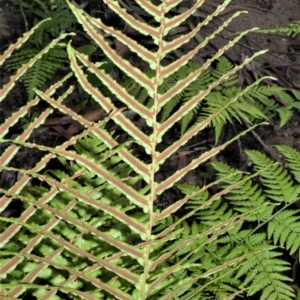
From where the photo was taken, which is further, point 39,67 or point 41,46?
point 41,46

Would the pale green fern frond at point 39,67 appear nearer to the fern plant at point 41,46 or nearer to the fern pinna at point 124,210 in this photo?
the fern plant at point 41,46

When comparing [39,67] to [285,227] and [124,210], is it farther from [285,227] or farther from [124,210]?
[124,210]

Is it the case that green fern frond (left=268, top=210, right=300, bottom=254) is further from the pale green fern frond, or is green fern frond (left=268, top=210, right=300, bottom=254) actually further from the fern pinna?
the pale green fern frond

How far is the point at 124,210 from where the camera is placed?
932 millimetres

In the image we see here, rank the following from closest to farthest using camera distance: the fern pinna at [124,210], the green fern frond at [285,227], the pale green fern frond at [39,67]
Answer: the fern pinna at [124,210] → the green fern frond at [285,227] → the pale green fern frond at [39,67]

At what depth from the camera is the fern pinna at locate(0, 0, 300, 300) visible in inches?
31.6

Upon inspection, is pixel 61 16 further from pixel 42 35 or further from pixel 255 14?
pixel 255 14

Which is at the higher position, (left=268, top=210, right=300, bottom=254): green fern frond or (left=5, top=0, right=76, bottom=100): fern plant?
(left=5, top=0, right=76, bottom=100): fern plant

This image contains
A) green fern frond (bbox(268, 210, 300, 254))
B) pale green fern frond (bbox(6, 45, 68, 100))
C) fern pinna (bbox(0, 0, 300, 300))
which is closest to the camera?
fern pinna (bbox(0, 0, 300, 300))

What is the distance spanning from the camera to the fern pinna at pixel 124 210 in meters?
0.80

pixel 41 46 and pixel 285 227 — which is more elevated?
pixel 41 46

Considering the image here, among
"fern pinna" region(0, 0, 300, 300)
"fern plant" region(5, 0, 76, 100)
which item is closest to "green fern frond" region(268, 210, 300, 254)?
"fern pinna" region(0, 0, 300, 300)

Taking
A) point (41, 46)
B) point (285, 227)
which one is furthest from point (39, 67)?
point (285, 227)

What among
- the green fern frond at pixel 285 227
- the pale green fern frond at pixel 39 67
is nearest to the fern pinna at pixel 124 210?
the green fern frond at pixel 285 227
